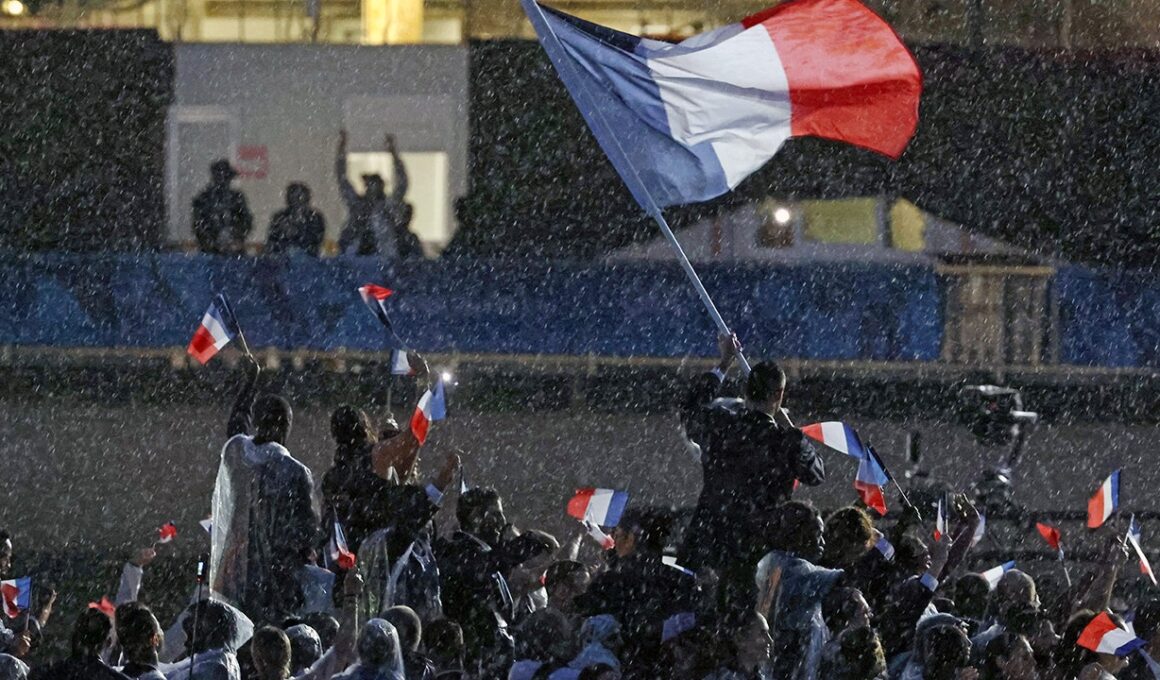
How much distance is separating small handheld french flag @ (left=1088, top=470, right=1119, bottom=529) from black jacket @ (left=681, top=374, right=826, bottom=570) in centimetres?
145

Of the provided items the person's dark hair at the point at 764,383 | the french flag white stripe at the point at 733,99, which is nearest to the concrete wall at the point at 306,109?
the french flag white stripe at the point at 733,99

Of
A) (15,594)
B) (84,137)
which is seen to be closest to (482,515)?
(15,594)

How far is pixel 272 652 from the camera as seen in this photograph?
21.4 feet

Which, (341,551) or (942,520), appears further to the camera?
(942,520)

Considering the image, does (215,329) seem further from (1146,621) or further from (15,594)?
(1146,621)

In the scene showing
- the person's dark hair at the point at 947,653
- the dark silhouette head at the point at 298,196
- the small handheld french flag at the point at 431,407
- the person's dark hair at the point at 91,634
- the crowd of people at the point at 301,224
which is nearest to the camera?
the person's dark hair at the point at 91,634

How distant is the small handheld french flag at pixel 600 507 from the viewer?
8.68 metres

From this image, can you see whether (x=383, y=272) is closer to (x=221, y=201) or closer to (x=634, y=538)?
(x=221, y=201)

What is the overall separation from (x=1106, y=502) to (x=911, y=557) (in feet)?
5.82

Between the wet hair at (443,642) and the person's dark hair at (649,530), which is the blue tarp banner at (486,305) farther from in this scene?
the wet hair at (443,642)

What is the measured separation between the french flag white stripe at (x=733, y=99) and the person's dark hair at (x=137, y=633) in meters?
4.29

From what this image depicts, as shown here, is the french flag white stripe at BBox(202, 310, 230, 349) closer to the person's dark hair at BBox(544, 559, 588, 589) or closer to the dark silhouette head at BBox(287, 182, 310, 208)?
the person's dark hair at BBox(544, 559, 588, 589)

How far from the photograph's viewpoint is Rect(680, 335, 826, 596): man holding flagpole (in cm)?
803

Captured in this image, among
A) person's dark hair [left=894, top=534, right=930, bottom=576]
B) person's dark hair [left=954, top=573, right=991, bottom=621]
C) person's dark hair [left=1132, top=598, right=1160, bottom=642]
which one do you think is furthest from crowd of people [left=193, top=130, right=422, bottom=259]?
person's dark hair [left=894, top=534, right=930, bottom=576]
